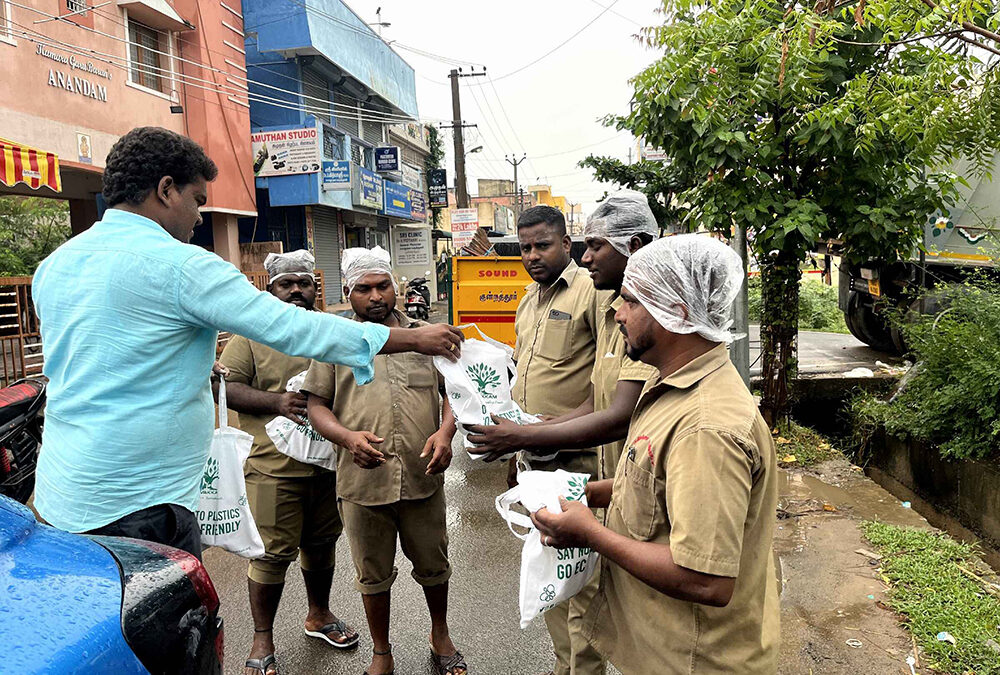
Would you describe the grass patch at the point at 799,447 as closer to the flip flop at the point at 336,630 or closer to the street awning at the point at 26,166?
the flip flop at the point at 336,630

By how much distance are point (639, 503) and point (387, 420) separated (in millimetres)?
1518

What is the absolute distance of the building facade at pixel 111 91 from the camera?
9.98 meters

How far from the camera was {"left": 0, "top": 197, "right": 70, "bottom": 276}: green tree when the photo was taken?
17.8 m

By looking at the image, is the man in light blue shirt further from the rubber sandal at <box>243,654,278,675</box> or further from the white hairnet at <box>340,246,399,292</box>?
the rubber sandal at <box>243,654,278,675</box>

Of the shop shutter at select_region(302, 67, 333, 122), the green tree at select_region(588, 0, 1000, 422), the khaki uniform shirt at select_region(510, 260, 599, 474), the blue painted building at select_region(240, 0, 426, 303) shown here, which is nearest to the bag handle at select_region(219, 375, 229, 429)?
the khaki uniform shirt at select_region(510, 260, 599, 474)

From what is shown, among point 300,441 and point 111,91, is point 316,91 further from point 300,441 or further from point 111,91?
point 300,441

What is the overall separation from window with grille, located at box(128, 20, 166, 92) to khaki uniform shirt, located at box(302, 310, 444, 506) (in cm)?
1244

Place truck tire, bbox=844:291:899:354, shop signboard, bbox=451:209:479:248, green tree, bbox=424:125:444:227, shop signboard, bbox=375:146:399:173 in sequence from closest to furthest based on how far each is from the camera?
truck tire, bbox=844:291:899:354
shop signboard, bbox=451:209:479:248
shop signboard, bbox=375:146:399:173
green tree, bbox=424:125:444:227

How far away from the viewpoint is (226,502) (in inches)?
108

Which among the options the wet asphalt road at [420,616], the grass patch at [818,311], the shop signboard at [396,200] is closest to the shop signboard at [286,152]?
the shop signboard at [396,200]

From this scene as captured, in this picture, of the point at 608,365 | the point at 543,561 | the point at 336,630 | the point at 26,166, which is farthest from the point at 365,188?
the point at 543,561

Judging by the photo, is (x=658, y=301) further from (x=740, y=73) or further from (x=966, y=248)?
(x=966, y=248)

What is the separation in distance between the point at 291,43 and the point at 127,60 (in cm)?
623

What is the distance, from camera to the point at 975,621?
3.21 m
